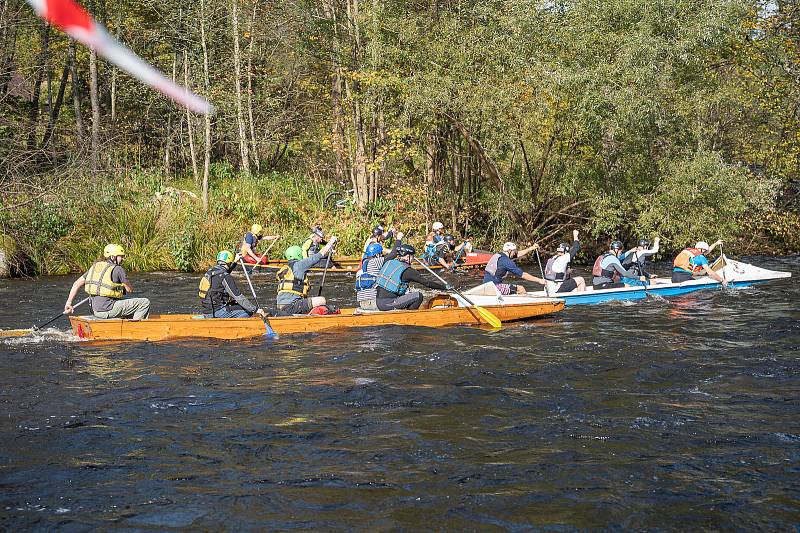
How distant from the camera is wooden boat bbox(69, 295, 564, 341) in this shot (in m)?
14.2

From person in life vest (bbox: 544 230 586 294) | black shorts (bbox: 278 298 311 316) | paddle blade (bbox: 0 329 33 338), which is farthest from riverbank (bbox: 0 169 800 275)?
black shorts (bbox: 278 298 311 316)

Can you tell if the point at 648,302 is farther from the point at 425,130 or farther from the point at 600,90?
the point at 425,130

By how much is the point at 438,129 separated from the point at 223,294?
15380mm

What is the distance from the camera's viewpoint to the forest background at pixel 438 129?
25.1 meters

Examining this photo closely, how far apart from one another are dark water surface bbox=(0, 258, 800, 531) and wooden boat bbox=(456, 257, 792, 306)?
2.30 metres

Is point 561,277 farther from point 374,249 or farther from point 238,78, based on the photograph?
point 238,78

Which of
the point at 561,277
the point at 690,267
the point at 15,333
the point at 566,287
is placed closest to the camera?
the point at 15,333

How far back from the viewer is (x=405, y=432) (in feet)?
30.6

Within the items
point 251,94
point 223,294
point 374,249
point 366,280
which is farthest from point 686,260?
point 251,94

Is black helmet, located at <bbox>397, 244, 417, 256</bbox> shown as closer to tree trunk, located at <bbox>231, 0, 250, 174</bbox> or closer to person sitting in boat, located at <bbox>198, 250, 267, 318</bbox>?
person sitting in boat, located at <bbox>198, 250, 267, 318</bbox>

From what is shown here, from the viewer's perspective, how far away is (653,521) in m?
7.04

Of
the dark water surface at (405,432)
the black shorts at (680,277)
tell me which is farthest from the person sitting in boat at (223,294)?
the black shorts at (680,277)

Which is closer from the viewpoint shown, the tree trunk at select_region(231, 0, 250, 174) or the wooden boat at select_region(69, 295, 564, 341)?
the wooden boat at select_region(69, 295, 564, 341)

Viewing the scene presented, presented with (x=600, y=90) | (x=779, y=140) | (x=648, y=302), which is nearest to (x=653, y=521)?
(x=648, y=302)
